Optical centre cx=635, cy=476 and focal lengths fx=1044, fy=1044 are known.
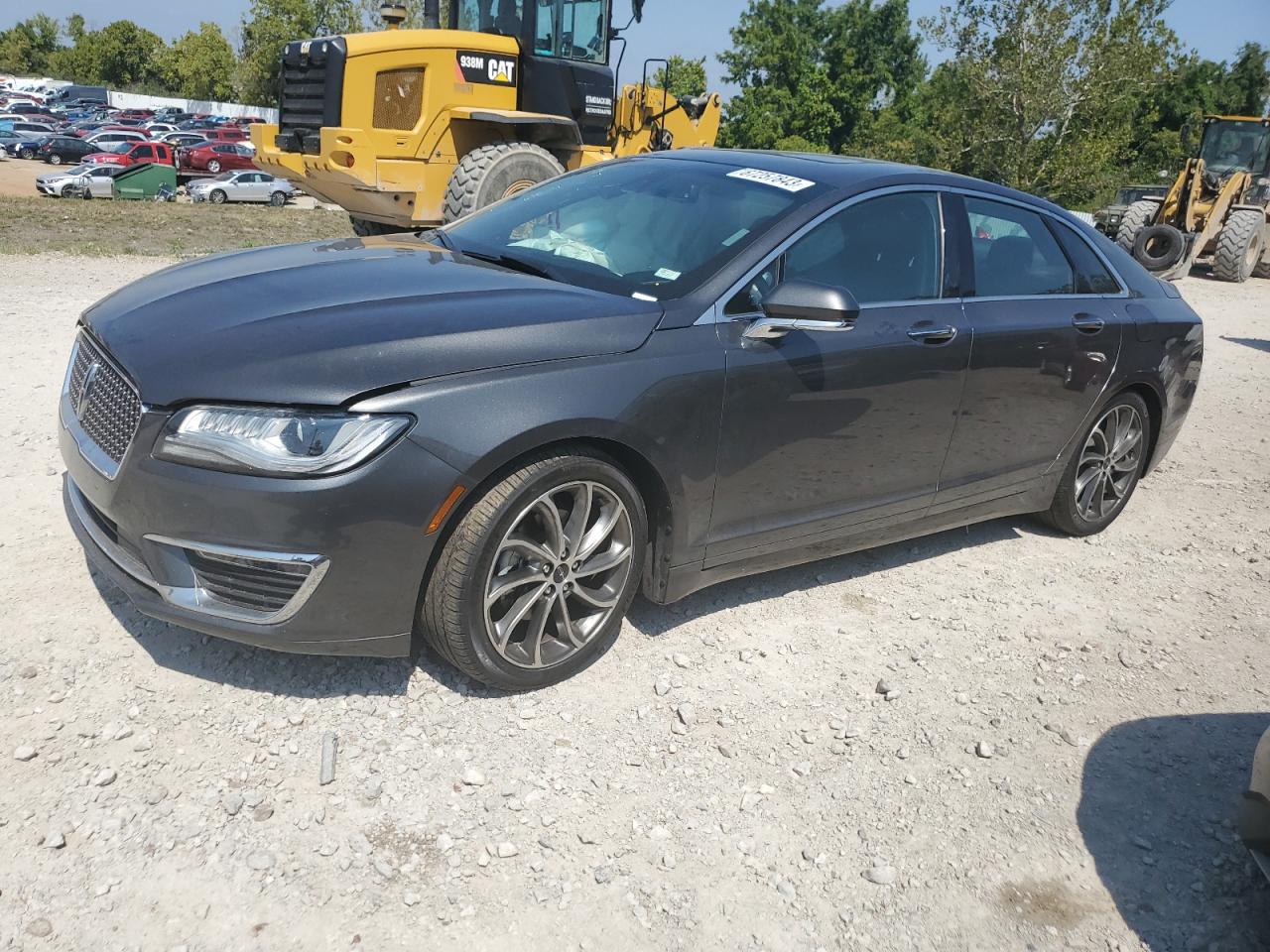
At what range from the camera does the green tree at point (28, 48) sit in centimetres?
10100

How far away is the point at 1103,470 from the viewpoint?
5.09m

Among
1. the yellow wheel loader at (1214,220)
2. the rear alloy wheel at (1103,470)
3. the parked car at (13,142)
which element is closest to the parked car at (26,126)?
the parked car at (13,142)

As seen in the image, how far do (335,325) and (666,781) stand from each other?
1.62m

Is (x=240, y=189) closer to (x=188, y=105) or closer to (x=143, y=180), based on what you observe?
(x=143, y=180)


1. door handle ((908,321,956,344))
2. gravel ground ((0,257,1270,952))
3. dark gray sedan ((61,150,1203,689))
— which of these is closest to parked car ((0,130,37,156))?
gravel ground ((0,257,1270,952))

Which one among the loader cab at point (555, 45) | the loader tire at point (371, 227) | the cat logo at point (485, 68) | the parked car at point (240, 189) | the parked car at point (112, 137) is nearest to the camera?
the cat logo at point (485, 68)

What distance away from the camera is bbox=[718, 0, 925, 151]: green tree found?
6059 centimetres

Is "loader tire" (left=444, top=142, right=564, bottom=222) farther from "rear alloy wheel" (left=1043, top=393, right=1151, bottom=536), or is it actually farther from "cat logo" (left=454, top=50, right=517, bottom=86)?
"rear alloy wheel" (left=1043, top=393, right=1151, bottom=536)

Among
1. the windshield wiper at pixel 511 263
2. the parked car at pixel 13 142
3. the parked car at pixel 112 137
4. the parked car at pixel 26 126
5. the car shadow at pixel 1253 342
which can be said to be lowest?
the parked car at pixel 13 142

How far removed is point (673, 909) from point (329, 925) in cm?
81

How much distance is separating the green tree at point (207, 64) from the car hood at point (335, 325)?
87.9m

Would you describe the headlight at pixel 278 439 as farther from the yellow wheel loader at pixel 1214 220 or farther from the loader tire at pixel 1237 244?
the loader tire at pixel 1237 244

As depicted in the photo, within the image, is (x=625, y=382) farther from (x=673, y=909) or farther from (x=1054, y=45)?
(x=1054, y=45)

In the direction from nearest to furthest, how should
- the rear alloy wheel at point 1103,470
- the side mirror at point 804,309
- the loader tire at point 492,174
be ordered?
the side mirror at point 804,309
the rear alloy wheel at point 1103,470
the loader tire at point 492,174
